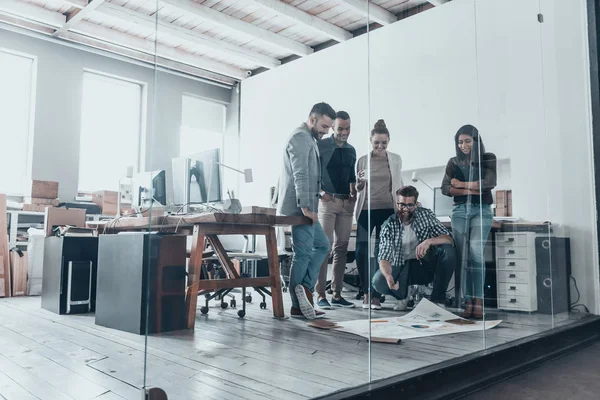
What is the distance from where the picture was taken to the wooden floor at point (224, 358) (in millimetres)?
1523

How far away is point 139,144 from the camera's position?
1.65 meters

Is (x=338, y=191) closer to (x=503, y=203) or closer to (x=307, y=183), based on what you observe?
(x=307, y=183)

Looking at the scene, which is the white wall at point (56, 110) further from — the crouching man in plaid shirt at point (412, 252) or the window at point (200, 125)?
the crouching man in plaid shirt at point (412, 252)

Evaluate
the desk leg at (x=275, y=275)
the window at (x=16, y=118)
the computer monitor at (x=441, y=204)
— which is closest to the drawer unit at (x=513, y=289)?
the computer monitor at (x=441, y=204)

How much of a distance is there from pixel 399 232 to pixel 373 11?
0.86m

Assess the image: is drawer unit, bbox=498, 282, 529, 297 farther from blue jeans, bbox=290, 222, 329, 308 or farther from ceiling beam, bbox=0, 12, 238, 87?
ceiling beam, bbox=0, 12, 238, 87

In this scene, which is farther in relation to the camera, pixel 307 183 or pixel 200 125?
pixel 307 183

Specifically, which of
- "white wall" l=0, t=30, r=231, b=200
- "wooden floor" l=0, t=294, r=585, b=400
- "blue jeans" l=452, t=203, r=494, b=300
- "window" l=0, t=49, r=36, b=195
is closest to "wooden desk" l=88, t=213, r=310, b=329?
"wooden floor" l=0, t=294, r=585, b=400

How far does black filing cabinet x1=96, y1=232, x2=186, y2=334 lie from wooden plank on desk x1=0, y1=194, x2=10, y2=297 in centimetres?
249

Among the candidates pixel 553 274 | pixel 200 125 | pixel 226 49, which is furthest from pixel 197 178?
pixel 553 274

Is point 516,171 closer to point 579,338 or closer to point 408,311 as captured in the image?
point 579,338

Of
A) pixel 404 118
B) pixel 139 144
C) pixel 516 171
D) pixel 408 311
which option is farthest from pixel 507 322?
pixel 139 144

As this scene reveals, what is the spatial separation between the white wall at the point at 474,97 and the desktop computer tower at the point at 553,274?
0.43 feet

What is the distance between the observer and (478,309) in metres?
2.37
